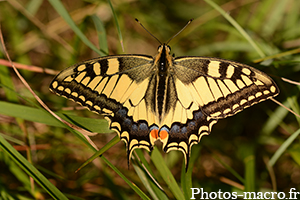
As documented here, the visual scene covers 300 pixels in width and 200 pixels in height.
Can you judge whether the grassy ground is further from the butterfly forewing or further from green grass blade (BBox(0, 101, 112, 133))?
the butterfly forewing

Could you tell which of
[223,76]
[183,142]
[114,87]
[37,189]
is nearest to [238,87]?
[223,76]

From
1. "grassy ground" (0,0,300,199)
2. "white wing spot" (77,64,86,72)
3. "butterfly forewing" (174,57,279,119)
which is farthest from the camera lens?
"grassy ground" (0,0,300,199)

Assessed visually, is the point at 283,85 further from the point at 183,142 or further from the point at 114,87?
the point at 114,87

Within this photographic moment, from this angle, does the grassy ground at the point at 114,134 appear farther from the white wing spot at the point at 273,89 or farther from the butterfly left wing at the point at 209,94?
the white wing spot at the point at 273,89

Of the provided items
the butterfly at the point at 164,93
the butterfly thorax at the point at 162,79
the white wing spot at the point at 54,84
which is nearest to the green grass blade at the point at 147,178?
the butterfly at the point at 164,93

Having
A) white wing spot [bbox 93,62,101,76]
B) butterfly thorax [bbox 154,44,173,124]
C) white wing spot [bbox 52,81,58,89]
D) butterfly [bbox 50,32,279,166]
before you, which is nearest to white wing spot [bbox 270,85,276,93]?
butterfly [bbox 50,32,279,166]
